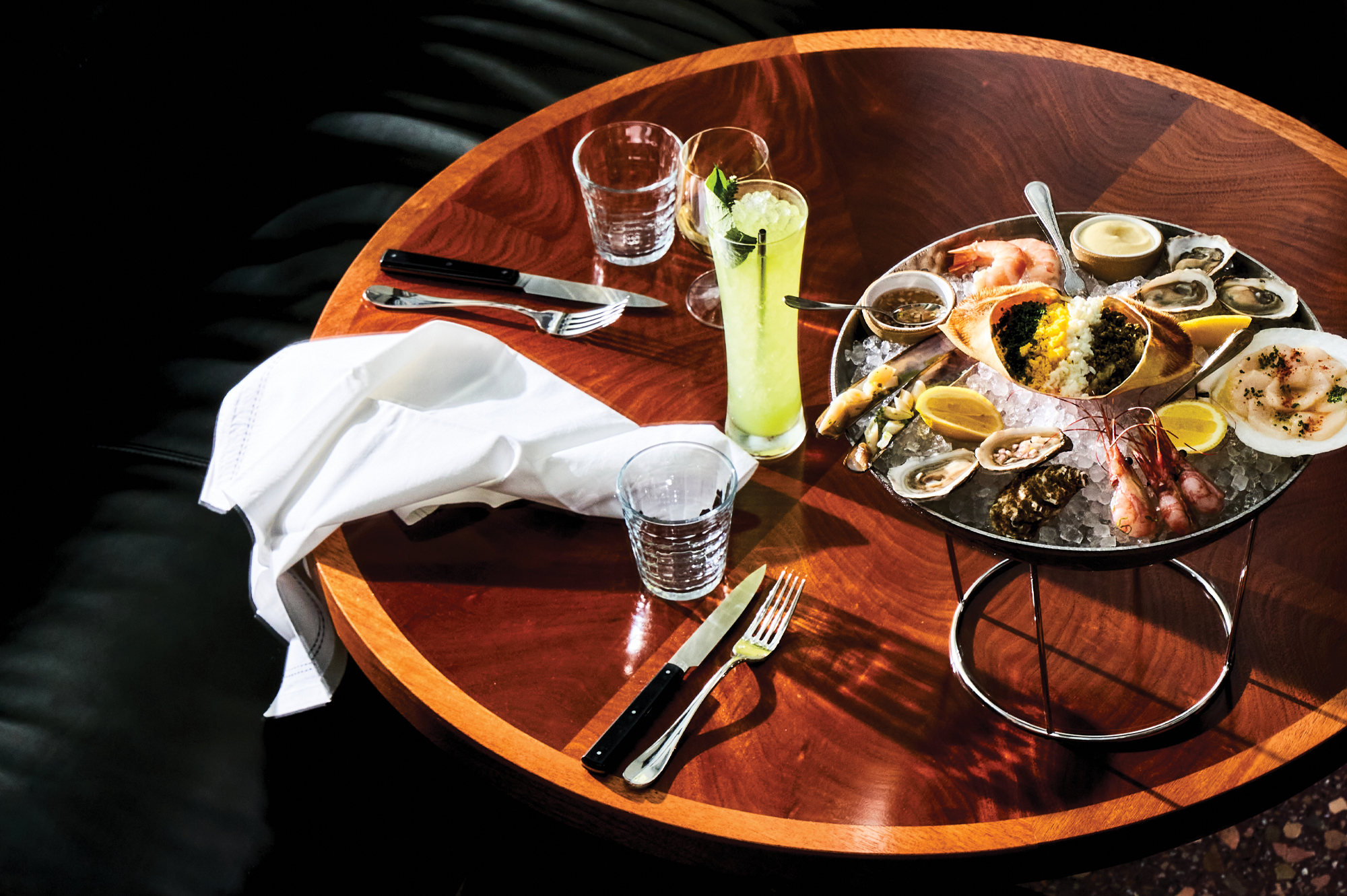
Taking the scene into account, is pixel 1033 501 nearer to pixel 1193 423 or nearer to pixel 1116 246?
pixel 1193 423

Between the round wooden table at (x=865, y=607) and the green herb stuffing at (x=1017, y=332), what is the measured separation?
241 millimetres

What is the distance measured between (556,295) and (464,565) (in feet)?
1.37

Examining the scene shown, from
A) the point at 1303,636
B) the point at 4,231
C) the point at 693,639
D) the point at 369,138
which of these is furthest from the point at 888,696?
the point at 369,138

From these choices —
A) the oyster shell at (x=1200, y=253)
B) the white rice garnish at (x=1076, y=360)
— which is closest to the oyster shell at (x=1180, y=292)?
the oyster shell at (x=1200, y=253)

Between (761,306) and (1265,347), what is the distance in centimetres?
47

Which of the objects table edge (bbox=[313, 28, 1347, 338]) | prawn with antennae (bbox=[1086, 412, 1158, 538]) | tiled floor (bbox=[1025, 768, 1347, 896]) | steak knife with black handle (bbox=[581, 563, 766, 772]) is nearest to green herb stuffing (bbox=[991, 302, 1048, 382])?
prawn with antennae (bbox=[1086, 412, 1158, 538])

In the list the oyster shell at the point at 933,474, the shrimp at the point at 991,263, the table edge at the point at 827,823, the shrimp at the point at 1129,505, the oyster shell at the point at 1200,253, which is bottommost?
the table edge at the point at 827,823

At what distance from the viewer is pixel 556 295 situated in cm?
138

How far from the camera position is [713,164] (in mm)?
1433

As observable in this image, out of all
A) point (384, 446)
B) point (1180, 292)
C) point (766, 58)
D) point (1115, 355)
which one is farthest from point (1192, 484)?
point (766, 58)

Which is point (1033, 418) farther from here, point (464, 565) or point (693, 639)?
point (464, 565)

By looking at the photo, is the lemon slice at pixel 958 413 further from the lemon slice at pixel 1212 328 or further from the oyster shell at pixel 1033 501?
the lemon slice at pixel 1212 328

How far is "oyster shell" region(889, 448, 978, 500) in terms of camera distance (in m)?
0.91

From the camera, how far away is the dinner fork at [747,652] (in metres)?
0.92
